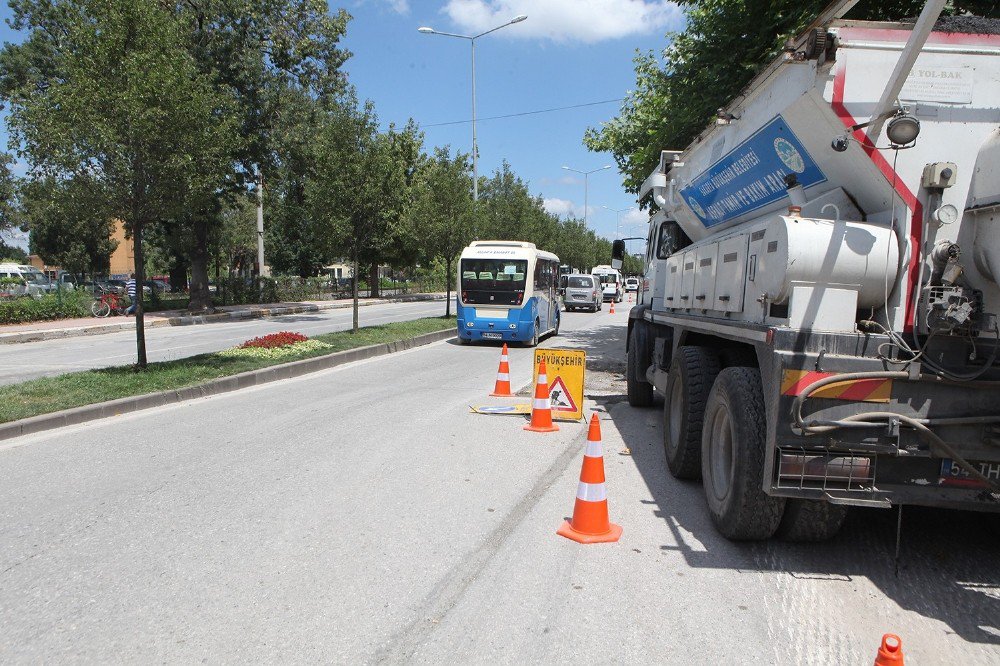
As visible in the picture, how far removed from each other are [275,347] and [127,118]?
16.9 feet

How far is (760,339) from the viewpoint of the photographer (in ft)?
13.1

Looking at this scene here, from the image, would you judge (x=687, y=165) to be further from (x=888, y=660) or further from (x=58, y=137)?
(x=58, y=137)

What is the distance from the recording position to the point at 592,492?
4527mm

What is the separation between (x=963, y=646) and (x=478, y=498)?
317 centimetres

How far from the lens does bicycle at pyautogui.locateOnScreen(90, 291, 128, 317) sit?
75.4 feet

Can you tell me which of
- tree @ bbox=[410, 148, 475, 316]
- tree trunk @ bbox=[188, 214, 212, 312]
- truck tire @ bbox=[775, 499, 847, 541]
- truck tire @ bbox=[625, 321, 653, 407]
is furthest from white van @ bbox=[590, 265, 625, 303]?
truck tire @ bbox=[775, 499, 847, 541]

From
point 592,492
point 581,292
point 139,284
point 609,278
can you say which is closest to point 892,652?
point 592,492

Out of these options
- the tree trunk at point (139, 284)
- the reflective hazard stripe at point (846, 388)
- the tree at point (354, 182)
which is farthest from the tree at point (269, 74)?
the reflective hazard stripe at point (846, 388)

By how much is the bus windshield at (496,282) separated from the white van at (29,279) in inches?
605

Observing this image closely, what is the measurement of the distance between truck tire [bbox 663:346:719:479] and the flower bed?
28.5ft

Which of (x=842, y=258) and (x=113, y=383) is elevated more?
(x=842, y=258)

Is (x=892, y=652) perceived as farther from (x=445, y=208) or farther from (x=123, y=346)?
(x=445, y=208)

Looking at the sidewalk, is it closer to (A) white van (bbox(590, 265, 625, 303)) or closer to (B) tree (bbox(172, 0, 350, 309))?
(B) tree (bbox(172, 0, 350, 309))

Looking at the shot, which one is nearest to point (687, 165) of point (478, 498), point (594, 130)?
point (478, 498)
